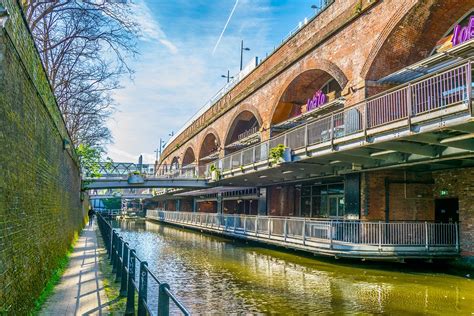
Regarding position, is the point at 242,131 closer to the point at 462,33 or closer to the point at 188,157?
the point at 188,157

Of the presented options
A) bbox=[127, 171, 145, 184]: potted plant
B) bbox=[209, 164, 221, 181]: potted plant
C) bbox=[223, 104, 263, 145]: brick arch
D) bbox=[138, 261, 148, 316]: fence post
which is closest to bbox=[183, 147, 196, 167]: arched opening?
bbox=[223, 104, 263, 145]: brick arch

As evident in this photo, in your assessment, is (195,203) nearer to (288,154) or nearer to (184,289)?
(288,154)

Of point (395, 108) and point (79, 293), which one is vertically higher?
point (395, 108)

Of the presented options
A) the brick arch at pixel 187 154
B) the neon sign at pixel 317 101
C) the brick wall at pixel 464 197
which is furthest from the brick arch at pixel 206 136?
the brick wall at pixel 464 197

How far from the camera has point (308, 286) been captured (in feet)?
37.4

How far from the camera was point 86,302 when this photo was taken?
8.04 meters

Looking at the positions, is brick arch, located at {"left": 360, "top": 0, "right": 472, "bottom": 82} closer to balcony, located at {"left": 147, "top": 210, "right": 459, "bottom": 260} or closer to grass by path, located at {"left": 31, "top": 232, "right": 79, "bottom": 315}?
balcony, located at {"left": 147, "top": 210, "right": 459, "bottom": 260}

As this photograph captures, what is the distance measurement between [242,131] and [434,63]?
20744 millimetres

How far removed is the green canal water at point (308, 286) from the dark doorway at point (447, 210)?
2134 millimetres

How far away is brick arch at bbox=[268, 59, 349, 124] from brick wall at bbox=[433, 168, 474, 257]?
5.50 m

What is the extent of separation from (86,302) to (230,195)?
90.8ft

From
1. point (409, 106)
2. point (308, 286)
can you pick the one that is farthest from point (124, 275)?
point (409, 106)

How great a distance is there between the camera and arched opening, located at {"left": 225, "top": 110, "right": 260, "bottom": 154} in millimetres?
31077

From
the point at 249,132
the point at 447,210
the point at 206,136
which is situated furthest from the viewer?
the point at 206,136
